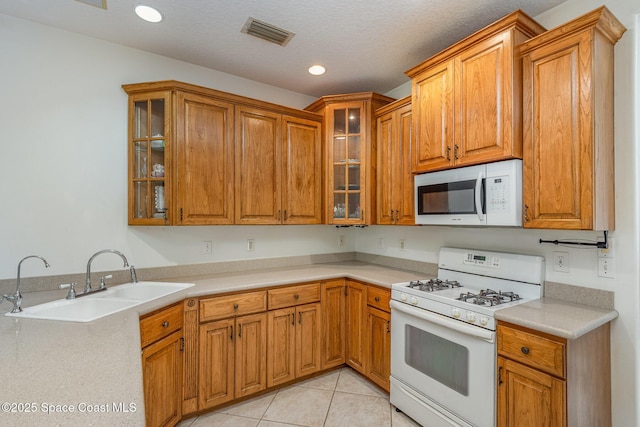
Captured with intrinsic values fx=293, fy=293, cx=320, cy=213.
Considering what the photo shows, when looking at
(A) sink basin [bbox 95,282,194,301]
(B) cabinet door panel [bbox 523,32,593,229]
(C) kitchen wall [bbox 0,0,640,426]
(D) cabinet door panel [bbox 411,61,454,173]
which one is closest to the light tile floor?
(A) sink basin [bbox 95,282,194,301]

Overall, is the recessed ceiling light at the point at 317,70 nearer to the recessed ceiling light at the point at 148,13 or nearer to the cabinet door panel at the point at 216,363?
the recessed ceiling light at the point at 148,13

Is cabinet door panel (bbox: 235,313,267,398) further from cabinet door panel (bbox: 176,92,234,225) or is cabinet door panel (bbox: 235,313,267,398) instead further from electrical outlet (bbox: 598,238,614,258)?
electrical outlet (bbox: 598,238,614,258)

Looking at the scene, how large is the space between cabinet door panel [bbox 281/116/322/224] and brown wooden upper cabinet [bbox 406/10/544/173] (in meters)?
0.97

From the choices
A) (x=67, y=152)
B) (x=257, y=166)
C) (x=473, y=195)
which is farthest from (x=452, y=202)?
(x=67, y=152)

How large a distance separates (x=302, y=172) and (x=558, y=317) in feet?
6.93

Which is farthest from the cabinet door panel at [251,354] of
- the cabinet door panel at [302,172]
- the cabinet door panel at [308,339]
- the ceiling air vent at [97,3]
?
the ceiling air vent at [97,3]

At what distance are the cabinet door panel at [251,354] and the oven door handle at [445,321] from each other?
1033 mm

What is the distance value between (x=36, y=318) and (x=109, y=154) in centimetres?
127

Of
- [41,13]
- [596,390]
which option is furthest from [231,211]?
[596,390]

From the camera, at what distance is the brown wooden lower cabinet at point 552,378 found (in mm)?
1336

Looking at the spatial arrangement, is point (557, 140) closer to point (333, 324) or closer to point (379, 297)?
point (379, 297)

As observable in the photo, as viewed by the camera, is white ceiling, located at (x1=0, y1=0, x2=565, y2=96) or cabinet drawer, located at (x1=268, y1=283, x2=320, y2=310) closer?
white ceiling, located at (x1=0, y1=0, x2=565, y2=96)

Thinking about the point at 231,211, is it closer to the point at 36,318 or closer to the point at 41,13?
the point at 36,318

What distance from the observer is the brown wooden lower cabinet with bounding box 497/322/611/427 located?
4.38 ft
